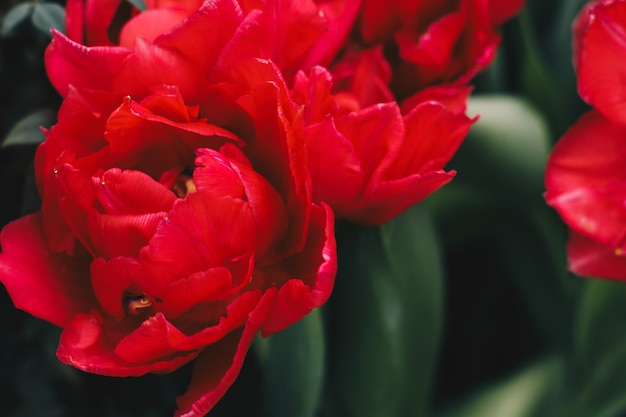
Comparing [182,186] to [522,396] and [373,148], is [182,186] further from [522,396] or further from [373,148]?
[522,396]

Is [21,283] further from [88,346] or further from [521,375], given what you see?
[521,375]

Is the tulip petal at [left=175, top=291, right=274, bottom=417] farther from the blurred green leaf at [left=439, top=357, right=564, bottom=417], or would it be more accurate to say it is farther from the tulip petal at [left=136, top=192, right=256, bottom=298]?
the blurred green leaf at [left=439, top=357, right=564, bottom=417]

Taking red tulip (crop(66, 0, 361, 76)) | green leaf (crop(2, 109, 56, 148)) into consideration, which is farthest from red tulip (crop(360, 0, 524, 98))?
green leaf (crop(2, 109, 56, 148))

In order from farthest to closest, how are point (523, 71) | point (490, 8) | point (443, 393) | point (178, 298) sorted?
point (443, 393) → point (523, 71) → point (490, 8) → point (178, 298)

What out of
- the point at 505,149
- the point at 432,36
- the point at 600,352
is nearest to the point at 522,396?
the point at 600,352

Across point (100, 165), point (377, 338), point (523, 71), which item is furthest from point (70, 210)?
point (523, 71)

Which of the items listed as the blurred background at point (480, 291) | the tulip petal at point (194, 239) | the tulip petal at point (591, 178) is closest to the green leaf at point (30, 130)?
the blurred background at point (480, 291)

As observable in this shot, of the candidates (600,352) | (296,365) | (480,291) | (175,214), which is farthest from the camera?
(480,291)

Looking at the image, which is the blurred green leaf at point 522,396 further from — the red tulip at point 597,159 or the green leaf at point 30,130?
the green leaf at point 30,130
